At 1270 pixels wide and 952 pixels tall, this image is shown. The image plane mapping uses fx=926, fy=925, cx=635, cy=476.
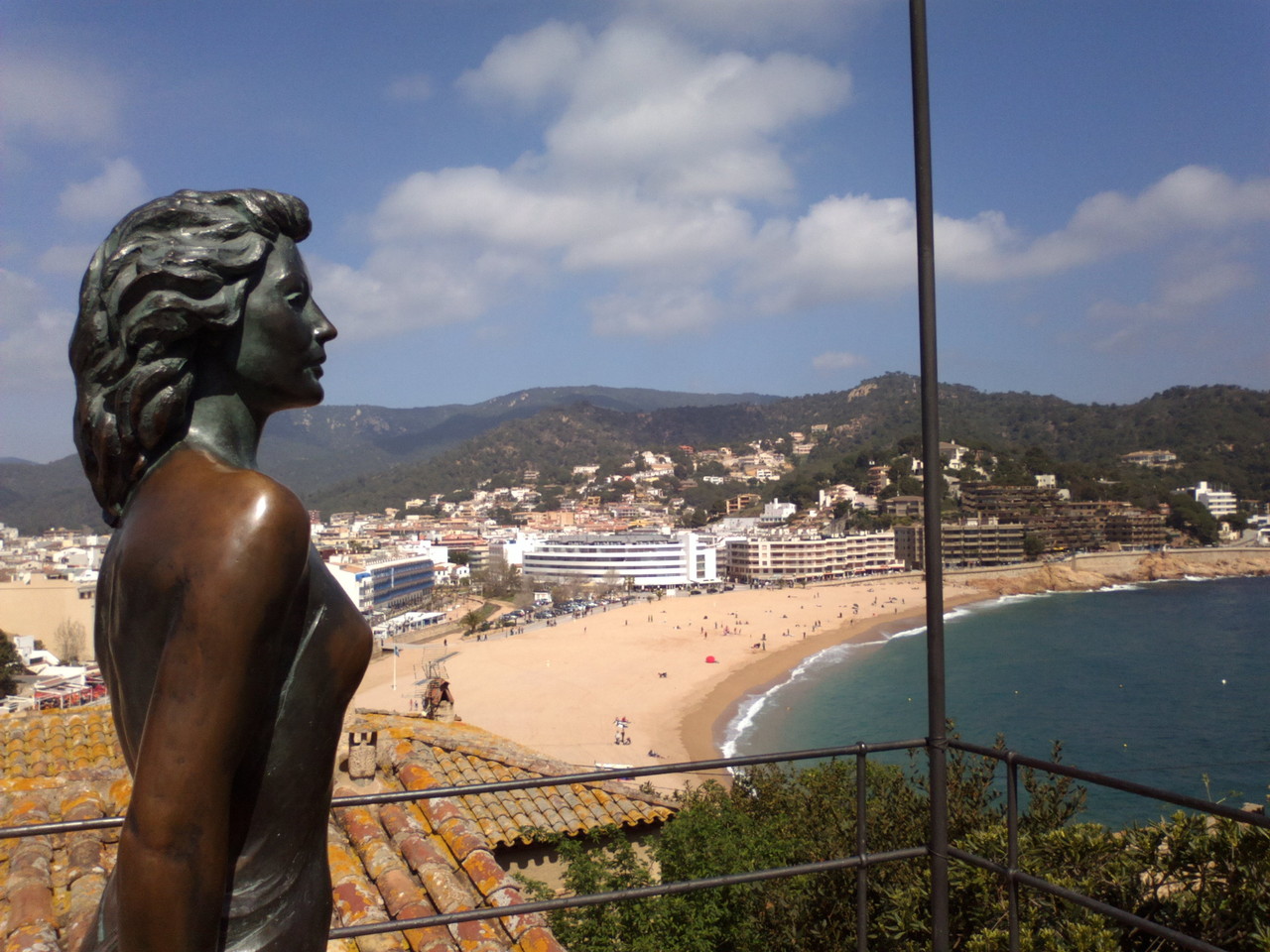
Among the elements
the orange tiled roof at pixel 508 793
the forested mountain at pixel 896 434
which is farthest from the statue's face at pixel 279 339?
the forested mountain at pixel 896 434

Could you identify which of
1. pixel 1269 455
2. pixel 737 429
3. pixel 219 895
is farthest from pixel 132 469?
pixel 737 429

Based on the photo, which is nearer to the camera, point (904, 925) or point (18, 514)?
point (904, 925)

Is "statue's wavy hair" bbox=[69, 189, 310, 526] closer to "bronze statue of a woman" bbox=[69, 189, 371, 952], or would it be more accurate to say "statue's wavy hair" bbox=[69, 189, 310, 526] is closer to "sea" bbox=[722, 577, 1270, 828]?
"bronze statue of a woman" bbox=[69, 189, 371, 952]

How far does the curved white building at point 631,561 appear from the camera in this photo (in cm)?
Answer: 6009

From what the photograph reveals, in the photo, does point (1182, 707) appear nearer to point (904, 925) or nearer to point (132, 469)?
point (904, 925)

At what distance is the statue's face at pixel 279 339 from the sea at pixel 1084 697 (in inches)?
545

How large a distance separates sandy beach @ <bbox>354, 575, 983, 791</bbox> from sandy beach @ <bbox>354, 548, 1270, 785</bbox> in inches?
2.1

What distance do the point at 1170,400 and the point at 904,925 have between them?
415ft

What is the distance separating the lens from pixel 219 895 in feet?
3.08

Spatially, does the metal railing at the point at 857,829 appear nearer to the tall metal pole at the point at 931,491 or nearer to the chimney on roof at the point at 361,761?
the tall metal pole at the point at 931,491

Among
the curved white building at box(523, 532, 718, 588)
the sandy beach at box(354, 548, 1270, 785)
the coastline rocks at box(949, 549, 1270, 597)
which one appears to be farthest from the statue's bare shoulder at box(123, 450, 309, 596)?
the curved white building at box(523, 532, 718, 588)

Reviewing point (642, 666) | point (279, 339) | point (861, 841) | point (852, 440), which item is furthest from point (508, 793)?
point (852, 440)

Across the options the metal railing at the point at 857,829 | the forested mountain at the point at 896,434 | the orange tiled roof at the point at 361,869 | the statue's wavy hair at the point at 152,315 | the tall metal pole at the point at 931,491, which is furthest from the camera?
the forested mountain at the point at 896,434

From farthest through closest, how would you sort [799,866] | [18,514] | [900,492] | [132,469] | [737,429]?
[737,429] < [18,514] < [900,492] < [799,866] < [132,469]
